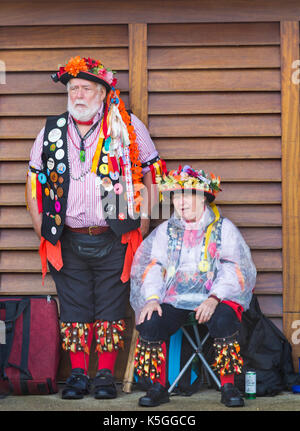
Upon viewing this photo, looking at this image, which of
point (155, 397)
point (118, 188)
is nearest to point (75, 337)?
point (155, 397)

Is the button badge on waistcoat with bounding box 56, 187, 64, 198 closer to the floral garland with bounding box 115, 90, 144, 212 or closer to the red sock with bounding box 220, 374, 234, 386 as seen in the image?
the floral garland with bounding box 115, 90, 144, 212

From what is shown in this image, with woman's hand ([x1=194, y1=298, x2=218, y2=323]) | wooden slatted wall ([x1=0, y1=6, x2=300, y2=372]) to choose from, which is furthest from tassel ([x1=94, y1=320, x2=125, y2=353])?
woman's hand ([x1=194, y1=298, x2=218, y2=323])

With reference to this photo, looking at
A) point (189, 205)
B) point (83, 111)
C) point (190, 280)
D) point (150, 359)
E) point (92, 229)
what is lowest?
point (150, 359)

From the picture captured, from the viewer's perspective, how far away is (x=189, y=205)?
13.1 ft

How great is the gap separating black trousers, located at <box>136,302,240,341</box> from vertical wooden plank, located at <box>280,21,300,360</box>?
0.85 meters

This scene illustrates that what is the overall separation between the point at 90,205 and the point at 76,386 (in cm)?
110

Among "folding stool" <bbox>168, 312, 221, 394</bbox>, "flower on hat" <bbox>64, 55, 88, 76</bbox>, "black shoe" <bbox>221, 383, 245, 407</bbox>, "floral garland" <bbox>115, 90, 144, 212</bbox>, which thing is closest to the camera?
"black shoe" <bbox>221, 383, 245, 407</bbox>

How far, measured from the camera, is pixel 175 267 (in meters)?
4.02

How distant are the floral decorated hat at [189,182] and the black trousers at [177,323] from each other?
0.71 meters

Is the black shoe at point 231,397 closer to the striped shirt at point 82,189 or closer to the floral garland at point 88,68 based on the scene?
the striped shirt at point 82,189

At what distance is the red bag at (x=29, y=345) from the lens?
406cm

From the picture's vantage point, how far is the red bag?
4059 millimetres

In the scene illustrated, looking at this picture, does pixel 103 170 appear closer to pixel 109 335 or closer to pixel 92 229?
pixel 92 229
